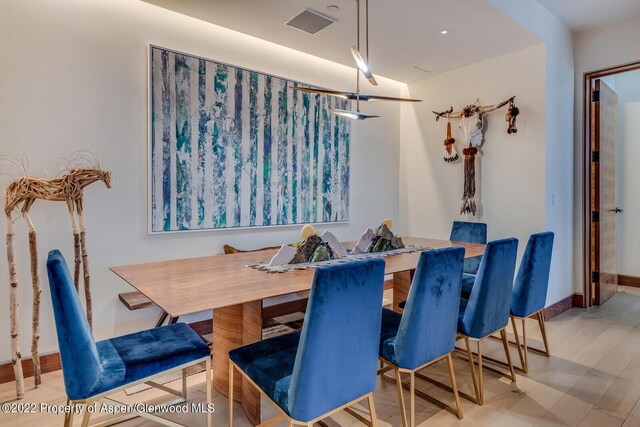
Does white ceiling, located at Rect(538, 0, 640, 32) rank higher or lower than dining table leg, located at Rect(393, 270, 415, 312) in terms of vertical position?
higher

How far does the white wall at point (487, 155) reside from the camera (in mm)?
3396

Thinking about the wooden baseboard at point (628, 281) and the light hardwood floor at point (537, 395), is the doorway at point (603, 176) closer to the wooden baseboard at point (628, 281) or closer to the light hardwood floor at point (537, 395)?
the wooden baseboard at point (628, 281)

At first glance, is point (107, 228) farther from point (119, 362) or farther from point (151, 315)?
point (119, 362)

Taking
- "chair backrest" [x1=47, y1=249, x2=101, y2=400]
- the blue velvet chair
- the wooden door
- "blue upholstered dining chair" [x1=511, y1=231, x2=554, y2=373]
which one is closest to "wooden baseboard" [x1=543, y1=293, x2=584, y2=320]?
the wooden door

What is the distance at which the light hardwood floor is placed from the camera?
6.17 ft

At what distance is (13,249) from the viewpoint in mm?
2139

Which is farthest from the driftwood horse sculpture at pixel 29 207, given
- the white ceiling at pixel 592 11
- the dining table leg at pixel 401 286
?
the white ceiling at pixel 592 11

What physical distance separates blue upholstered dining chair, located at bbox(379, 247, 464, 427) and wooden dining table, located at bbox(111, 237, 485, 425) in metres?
0.27

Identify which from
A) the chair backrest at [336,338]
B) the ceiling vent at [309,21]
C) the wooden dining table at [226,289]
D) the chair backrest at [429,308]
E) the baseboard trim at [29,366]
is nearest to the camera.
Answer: the chair backrest at [336,338]

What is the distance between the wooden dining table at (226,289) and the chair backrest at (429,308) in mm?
274

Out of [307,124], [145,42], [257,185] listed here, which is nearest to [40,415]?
[257,185]

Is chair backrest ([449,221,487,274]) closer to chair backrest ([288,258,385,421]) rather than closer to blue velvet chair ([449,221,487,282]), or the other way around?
blue velvet chair ([449,221,487,282])

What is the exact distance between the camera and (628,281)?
15.3 ft

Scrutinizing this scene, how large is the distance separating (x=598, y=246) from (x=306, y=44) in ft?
11.8
